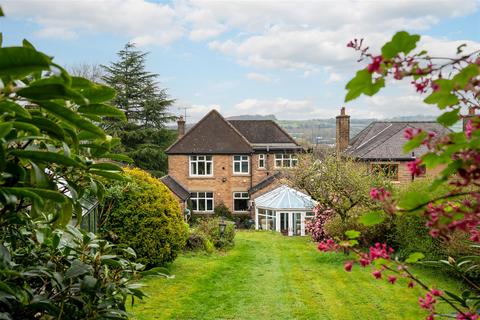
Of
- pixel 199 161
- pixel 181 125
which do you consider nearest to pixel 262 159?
pixel 199 161

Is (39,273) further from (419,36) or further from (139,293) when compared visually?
(419,36)

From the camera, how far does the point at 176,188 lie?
32531mm

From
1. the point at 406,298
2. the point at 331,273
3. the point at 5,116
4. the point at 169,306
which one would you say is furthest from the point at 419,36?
the point at 331,273

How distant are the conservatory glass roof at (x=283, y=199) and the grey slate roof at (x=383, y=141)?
14.5ft

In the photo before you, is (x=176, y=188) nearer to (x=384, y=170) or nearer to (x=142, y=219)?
(x=384, y=170)

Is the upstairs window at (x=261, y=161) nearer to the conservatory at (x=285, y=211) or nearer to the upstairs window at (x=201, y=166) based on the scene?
the conservatory at (x=285, y=211)

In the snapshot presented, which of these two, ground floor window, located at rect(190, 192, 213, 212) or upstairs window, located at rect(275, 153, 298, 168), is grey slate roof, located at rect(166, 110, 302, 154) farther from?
ground floor window, located at rect(190, 192, 213, 212)

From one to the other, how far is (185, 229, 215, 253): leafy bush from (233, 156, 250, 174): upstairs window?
1627 centimetres

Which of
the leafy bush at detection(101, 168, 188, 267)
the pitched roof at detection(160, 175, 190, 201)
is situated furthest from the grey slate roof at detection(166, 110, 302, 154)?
the leafy bush at detection(101, 168, 188, 267)

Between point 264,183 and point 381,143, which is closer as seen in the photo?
point 381,143

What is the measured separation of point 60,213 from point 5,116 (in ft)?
2.32

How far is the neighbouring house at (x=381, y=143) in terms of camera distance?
2708cm

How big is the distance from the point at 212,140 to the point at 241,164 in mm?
2800

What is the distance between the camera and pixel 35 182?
5.23 ft
